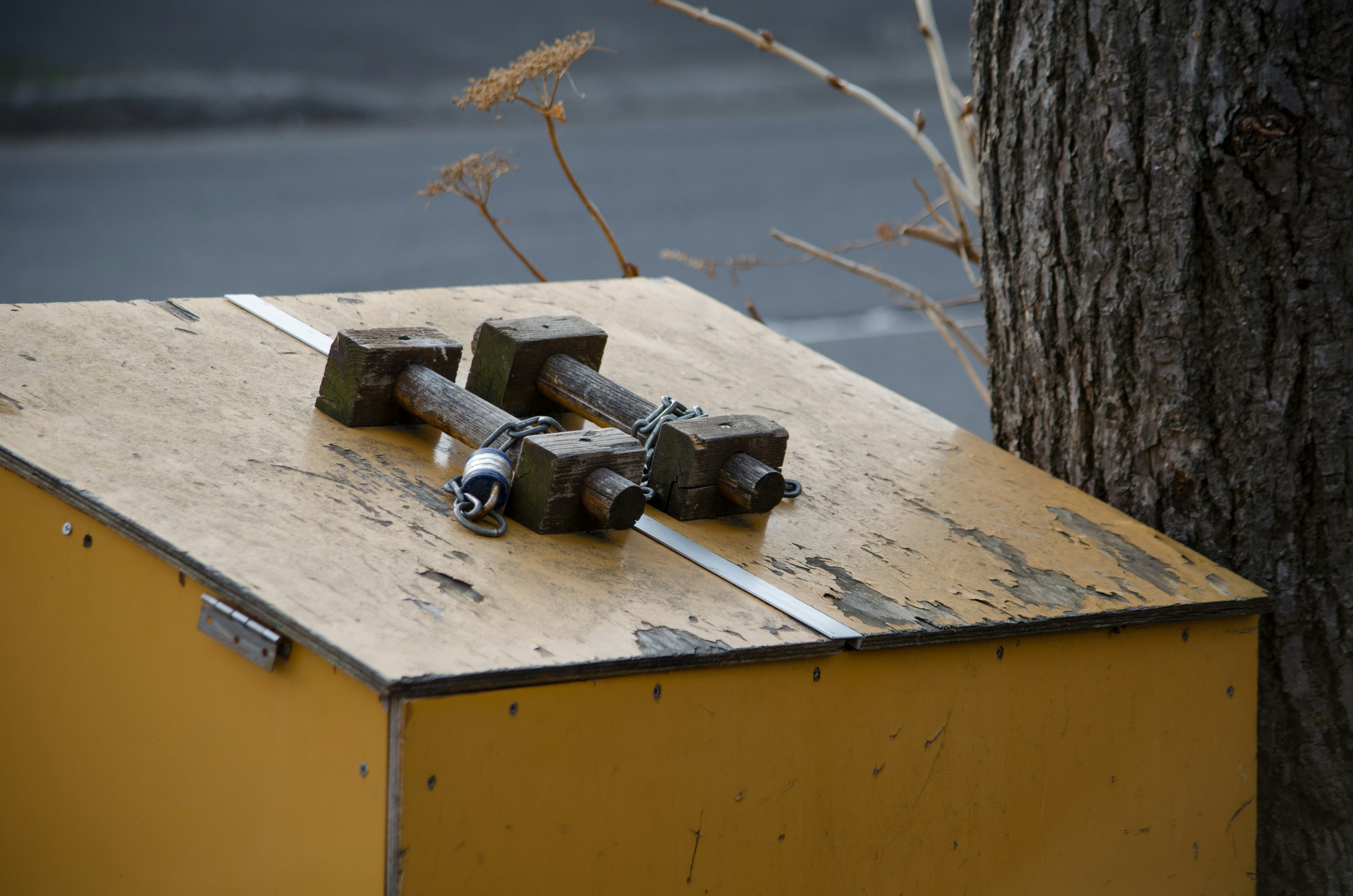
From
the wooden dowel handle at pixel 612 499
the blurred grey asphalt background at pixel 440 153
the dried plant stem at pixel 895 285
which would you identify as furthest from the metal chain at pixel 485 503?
the blurred grey asphalt background at pixel 440 153

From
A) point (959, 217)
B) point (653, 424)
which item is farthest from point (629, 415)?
point (959, 217)

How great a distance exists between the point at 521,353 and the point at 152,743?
2.19ft

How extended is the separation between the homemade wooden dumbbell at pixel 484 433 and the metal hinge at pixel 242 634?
1.02 ft

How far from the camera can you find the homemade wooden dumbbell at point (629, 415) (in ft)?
5.20

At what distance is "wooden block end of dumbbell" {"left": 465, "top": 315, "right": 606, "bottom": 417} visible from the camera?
1719 mm

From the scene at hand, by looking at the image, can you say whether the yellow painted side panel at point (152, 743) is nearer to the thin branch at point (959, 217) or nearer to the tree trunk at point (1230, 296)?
the tree trunk at point (1230, 296)

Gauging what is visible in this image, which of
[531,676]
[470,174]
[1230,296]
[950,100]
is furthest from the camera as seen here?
[950,100]

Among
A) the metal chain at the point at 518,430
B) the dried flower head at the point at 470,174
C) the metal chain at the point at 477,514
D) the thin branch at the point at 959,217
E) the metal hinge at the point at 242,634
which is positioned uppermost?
the thin branch at the point at 959,217

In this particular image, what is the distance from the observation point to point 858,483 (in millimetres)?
1809

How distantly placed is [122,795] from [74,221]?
650cm

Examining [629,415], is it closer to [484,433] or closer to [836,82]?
[484,433]

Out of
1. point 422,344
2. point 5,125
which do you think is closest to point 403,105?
point 5,125

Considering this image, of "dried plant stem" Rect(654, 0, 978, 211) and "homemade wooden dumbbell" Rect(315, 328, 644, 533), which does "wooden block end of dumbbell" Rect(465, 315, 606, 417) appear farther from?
"dried plant stem" Rect(654, 0, 978, 211)

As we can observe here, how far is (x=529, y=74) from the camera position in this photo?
2213mm
